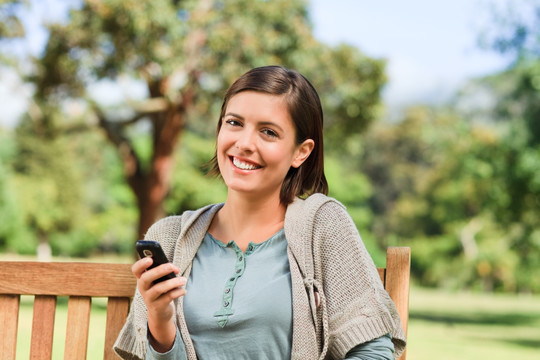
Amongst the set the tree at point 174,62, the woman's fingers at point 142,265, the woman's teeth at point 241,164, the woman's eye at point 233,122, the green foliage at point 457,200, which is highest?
the woman's eye at point 233,122

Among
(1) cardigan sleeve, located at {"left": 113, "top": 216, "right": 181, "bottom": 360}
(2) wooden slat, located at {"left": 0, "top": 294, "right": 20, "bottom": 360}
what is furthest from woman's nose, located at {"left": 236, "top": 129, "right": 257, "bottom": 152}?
(2) wooden slat, located at {"left": 0, "top": 294, "right": 20, "bottom": 360}

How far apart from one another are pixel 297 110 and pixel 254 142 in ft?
0.62

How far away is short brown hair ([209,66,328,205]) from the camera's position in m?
2.21

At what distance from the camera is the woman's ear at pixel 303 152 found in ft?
7.54

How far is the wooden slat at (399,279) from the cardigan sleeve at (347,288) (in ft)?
0.82

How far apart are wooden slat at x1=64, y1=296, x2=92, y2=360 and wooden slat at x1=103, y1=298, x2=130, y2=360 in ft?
0.25

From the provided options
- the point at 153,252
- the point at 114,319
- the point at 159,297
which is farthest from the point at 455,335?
the point at 153,252

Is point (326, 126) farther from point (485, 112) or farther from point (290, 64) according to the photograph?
point (485, 112)

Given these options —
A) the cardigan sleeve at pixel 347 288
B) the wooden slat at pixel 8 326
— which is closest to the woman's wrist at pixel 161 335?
the cardigan sleeve at pixel 347 288

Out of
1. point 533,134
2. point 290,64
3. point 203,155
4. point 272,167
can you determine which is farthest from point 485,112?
point 272,167

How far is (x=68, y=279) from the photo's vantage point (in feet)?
8.30

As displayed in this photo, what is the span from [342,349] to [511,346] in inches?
440

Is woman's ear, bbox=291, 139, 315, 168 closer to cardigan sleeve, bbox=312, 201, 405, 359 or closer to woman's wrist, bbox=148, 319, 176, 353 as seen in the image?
cardigan sleeve, bbox=312, 201, 405, 359

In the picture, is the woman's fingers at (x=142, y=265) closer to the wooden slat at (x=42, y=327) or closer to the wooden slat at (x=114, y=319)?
the wooden slat at (x=114, y=319)
